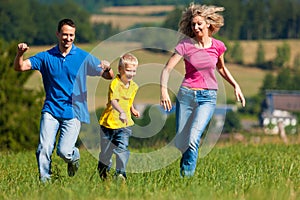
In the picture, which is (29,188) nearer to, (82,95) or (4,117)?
(82,95)

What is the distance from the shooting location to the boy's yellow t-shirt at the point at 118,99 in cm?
727

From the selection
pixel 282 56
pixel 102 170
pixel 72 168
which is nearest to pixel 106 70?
pixel 102 170

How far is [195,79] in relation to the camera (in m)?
7.64

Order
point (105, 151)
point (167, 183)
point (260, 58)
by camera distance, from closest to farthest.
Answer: point (167, 183)
point (105, 151)
point (260, 58)

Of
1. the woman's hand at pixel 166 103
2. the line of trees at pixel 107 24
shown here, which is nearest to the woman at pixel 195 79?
the woman's hand at pixel 166 103

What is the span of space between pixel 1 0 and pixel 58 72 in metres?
140

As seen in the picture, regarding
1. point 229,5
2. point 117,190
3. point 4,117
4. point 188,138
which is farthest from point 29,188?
point 229,5

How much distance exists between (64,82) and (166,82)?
1020 millimetres

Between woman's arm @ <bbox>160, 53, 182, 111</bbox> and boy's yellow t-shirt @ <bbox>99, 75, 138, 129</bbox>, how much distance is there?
29 cm

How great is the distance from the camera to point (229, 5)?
15825 centimetres

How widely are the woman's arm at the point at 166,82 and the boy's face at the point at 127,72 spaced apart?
33cm

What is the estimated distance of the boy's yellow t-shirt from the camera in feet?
23.9

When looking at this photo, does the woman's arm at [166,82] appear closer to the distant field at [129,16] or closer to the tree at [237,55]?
the tree at [237,55]

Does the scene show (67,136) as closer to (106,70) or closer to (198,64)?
(106,70)
